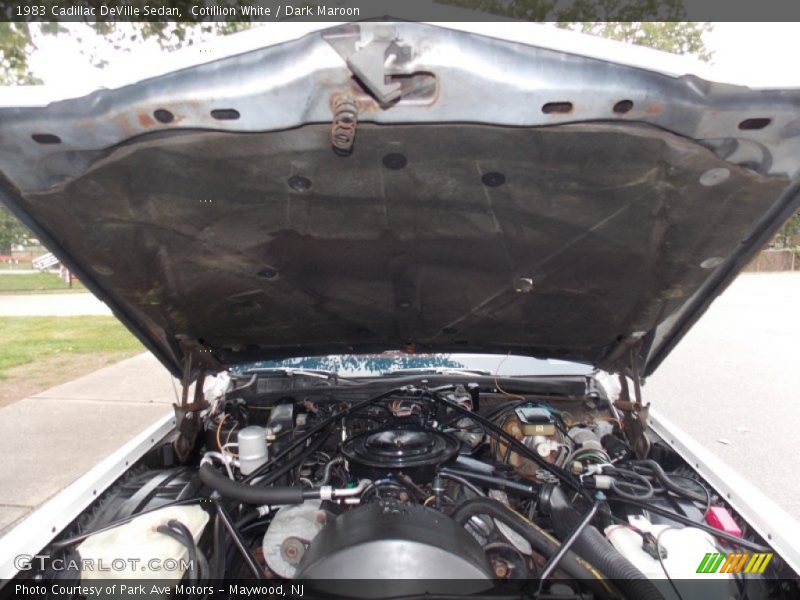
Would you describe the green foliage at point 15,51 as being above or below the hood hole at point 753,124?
above

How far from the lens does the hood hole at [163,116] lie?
2.94 feet

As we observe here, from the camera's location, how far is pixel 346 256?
1544 mm

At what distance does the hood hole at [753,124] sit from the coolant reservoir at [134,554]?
5.48 ft

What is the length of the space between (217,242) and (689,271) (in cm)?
147

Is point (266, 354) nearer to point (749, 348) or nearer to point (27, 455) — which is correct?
point (27, 455)

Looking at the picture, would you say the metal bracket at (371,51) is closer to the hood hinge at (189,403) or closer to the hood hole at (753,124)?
the hood hole at (753,124)

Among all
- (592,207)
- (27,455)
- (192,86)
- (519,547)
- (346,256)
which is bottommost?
(27,455)

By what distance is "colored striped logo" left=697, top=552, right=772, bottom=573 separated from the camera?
1.25 meters

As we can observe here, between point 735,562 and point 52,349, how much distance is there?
10.8m

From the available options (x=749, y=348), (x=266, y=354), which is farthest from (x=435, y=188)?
(x=749, y=348)

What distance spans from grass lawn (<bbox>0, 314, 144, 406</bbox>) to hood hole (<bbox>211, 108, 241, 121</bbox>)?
721cm

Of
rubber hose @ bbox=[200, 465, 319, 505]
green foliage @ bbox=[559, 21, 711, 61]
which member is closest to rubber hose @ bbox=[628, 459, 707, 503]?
rubber hose @ bbox=[200, 465, 319, 505]

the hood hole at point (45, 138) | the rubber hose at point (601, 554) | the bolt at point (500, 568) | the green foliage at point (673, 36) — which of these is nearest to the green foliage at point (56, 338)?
the hood hole at point (45, 138)

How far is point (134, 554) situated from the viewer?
1264mm
